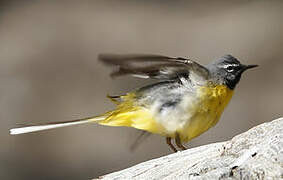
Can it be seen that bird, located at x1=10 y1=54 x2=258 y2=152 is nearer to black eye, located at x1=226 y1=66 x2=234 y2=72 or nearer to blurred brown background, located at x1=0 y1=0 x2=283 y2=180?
black eye, located at x1=226 y1=66 x2=234 y2=72

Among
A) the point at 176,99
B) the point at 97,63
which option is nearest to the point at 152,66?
the point at 176,99

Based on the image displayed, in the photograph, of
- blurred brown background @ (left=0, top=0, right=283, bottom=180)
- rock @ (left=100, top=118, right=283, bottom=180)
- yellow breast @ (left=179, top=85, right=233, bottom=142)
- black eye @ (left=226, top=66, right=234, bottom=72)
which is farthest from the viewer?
blurred brown background @ (left=0, top=0, right=283, bottom=180)

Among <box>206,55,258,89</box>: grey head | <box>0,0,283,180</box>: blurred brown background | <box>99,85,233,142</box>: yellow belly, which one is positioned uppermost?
<box>206,55,258,89</box>: grey head

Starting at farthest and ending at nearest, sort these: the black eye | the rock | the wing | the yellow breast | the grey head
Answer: the black eye < the grey head < the yellow breast < the wing < the rock

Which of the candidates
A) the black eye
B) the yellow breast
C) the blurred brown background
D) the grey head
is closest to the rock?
the yellow breast

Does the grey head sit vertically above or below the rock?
above

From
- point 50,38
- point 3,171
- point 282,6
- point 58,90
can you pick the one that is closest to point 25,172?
point 3,171

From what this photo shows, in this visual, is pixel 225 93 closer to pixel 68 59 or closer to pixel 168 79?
pixel 168 79
